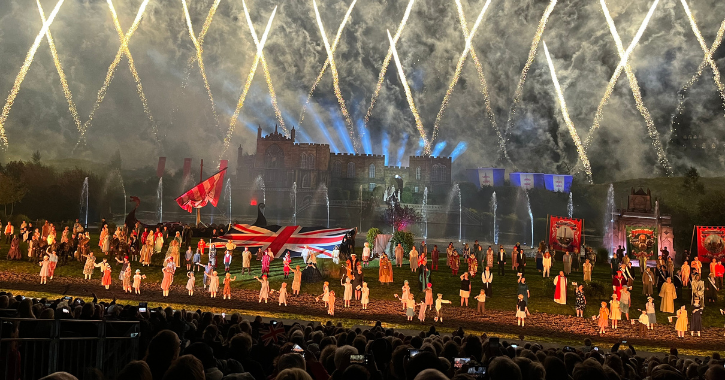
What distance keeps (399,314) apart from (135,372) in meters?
20.7

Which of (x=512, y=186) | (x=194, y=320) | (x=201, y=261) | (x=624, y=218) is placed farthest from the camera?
(x=512, y=186)

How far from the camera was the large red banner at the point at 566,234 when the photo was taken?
32375 mm

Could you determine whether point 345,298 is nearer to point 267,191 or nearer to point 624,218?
point 624,218

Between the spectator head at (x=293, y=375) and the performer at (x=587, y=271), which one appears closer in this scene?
the spectator head at (x=293, y=375)

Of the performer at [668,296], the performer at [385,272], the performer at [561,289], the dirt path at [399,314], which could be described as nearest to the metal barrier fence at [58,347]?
the dirt path at [399,314]

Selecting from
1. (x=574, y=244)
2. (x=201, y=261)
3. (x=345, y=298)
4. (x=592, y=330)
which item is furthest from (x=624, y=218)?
(x=201, y=261)

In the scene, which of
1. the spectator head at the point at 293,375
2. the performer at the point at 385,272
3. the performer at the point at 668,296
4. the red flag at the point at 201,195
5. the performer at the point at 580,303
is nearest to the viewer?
the spectator head at the point at 293,375

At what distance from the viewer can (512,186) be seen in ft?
280

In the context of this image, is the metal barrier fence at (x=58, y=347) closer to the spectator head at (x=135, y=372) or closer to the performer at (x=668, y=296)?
the spectator head at (x=135, y=372)

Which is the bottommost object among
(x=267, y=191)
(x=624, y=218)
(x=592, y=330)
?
(x=592, y=330)

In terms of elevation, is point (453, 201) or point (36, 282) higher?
point (453, 201)

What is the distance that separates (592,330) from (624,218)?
15.0 metres

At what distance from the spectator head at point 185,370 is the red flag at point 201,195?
31.7 metres

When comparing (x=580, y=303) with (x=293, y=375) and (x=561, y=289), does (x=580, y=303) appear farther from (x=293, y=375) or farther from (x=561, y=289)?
(x=293, y=375)
